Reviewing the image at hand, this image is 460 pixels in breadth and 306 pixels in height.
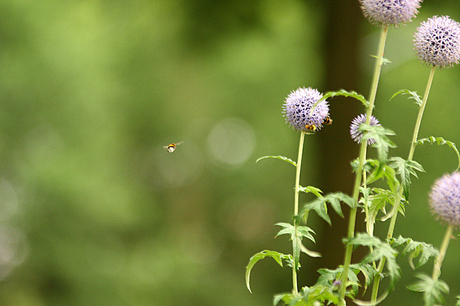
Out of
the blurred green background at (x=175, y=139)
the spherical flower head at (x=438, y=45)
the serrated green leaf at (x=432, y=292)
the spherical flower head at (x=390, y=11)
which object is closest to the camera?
the serrated green leaf at (x=432, y=292)

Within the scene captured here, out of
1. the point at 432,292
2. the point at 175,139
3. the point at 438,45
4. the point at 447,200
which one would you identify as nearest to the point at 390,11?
the point at 438,45

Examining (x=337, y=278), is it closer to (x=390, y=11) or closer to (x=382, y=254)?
(x=382, y=254)

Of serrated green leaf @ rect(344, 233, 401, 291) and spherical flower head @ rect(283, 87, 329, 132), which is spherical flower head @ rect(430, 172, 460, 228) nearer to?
serrated green leaf @ rect(344, 233, 401, 291)

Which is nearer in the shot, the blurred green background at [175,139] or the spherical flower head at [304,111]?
the spherical flower head at [304,111]

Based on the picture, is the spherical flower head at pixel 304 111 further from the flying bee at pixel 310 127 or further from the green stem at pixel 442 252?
the green stem at pixel 442 252

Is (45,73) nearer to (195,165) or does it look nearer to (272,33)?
(195,165)

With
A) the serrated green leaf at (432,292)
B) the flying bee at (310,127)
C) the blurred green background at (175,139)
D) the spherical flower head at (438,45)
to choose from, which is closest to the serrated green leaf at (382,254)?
the serrated green leaf at (432,292)

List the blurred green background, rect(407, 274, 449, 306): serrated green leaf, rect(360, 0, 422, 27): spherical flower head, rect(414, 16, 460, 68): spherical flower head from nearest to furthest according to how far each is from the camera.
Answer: rect(407, 274, 449, 306): serrated green leaf
rect(360, 0, 422, 27): spherical flower head
rect(414, 16, 460, 68): spherical flower head
the blurred green background

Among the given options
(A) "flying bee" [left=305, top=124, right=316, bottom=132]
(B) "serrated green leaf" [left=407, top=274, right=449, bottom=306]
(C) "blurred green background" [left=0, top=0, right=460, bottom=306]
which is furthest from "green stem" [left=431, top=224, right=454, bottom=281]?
(C) "blurred green background" [left=0, top=0, right=460, bottom=306]
